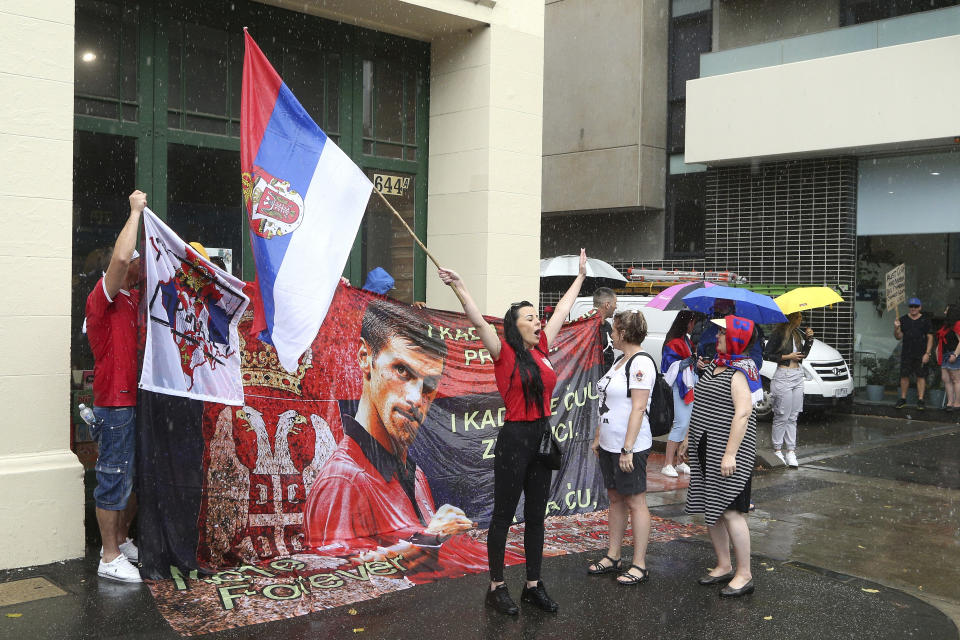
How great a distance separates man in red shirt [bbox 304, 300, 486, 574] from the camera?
672 centimetres

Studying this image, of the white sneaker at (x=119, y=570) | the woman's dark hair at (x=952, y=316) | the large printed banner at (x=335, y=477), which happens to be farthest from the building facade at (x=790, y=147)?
the white sneaker at (x=119, y=570)

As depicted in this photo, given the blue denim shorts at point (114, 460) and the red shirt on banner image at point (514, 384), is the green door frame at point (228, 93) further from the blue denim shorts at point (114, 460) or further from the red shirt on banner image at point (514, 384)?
the red shirt on banner image at point (514, 384)

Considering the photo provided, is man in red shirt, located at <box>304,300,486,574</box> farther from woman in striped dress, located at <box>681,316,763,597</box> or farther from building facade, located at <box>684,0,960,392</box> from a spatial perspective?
building facade, located at <box>684,0,960,392</box>

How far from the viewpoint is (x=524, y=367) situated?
5.80 meters

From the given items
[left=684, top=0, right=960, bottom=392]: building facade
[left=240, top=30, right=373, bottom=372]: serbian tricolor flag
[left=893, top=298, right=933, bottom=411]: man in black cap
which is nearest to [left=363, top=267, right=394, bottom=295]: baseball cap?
[left=240, top=30, right=373, bottom=372]: serbian tricolor flag

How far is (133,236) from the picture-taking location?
572cm

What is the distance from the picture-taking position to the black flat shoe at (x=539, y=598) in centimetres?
575

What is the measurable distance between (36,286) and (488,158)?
456cm

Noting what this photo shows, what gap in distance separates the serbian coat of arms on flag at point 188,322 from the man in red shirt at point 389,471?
→ 1.07 metres

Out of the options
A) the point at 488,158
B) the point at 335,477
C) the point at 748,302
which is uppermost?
the point at 488,158

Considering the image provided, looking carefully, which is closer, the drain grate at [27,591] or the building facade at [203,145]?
the drain grate at [27,591]

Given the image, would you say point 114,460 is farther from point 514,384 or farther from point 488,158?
point 488,158

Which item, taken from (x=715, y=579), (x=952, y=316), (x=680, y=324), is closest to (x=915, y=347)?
(x=952, y=316)

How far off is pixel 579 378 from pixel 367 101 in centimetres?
355
